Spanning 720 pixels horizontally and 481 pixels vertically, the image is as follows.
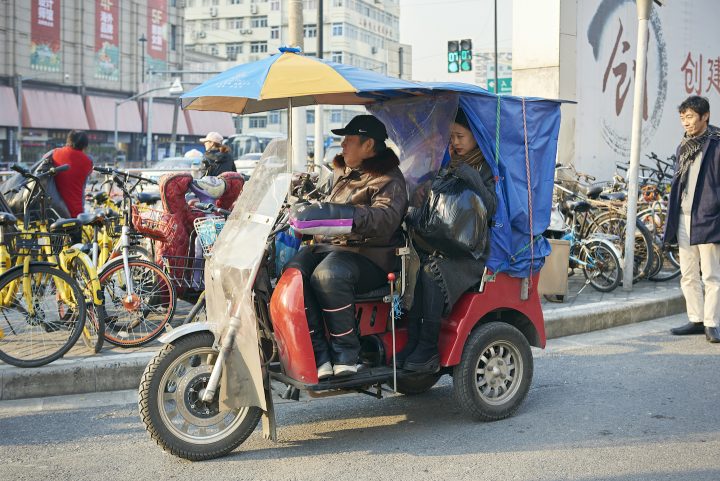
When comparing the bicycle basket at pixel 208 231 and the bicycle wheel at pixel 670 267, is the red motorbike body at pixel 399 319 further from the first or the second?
the bicycle wheel at pixel 670 267

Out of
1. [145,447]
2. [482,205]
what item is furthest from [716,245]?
[145,447]

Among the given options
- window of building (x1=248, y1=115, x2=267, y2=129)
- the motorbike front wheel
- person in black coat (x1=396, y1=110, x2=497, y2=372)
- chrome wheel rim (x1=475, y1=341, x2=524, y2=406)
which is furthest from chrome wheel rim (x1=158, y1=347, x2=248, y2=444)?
window of building (x1=248, y1=115, x2=267, y2=129)

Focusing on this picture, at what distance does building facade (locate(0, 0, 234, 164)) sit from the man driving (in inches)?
1856

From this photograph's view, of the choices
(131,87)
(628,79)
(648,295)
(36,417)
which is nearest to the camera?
(36,417)

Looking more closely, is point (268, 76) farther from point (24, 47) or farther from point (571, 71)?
point (24, 47)

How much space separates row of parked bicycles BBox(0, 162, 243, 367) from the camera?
611 centimetres

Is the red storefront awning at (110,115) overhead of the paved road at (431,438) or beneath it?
overhead

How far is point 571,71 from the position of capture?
12.6 metres

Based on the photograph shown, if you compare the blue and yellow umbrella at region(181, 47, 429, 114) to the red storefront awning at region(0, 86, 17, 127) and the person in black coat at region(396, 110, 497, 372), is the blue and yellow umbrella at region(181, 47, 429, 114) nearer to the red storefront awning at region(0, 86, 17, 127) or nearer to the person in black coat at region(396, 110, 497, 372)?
the person in black coat at region(396, 110, 497, 372)

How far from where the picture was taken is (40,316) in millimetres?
6215

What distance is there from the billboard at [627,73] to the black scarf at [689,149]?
530 centimetres

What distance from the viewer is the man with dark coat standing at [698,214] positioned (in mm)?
7258

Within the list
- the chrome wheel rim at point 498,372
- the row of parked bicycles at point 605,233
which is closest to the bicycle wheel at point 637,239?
the row of parked bicycles at point 605,233

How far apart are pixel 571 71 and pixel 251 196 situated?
29.6 feet
